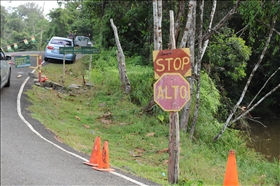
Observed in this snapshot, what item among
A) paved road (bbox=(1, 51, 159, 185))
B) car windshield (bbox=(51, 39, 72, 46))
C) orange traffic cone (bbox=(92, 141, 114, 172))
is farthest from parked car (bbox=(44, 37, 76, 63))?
orange traffic cone (bbox=(92, 141, 114, 172))

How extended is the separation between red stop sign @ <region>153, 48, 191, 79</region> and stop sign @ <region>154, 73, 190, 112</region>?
11 centimetres

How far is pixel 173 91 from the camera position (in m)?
7.30

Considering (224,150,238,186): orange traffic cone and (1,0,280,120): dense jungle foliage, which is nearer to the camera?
(224,150,238,186): orange traffic cone

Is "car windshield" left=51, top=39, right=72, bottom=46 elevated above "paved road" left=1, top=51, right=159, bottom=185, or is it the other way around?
"car windshield" left=51, top=39, right=72, bottom=46

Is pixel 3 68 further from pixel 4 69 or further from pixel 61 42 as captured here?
pixel 61 42

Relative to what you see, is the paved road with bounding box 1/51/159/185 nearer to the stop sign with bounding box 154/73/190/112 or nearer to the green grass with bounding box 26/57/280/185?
the green grass with bounding box 26/57/280/185

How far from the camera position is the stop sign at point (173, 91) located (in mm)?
7246

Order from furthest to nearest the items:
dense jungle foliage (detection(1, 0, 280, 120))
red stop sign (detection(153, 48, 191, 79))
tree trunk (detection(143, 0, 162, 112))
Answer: dense jungle foliage (detection(1, 0, 280, 120))
tree trunk (detection(143, 0, 162, 112))
red stop sign (detection(153, 48, 191, 79))

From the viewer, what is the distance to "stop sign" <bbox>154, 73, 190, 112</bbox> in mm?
7246

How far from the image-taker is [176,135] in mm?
7770

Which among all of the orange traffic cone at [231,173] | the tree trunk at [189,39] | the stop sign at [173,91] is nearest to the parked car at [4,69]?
the tree trunk at [189,39]

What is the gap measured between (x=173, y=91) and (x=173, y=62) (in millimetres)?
531

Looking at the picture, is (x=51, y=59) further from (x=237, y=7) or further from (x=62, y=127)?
(x=237, y=7)

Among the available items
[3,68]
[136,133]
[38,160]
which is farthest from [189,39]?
[38,160]
